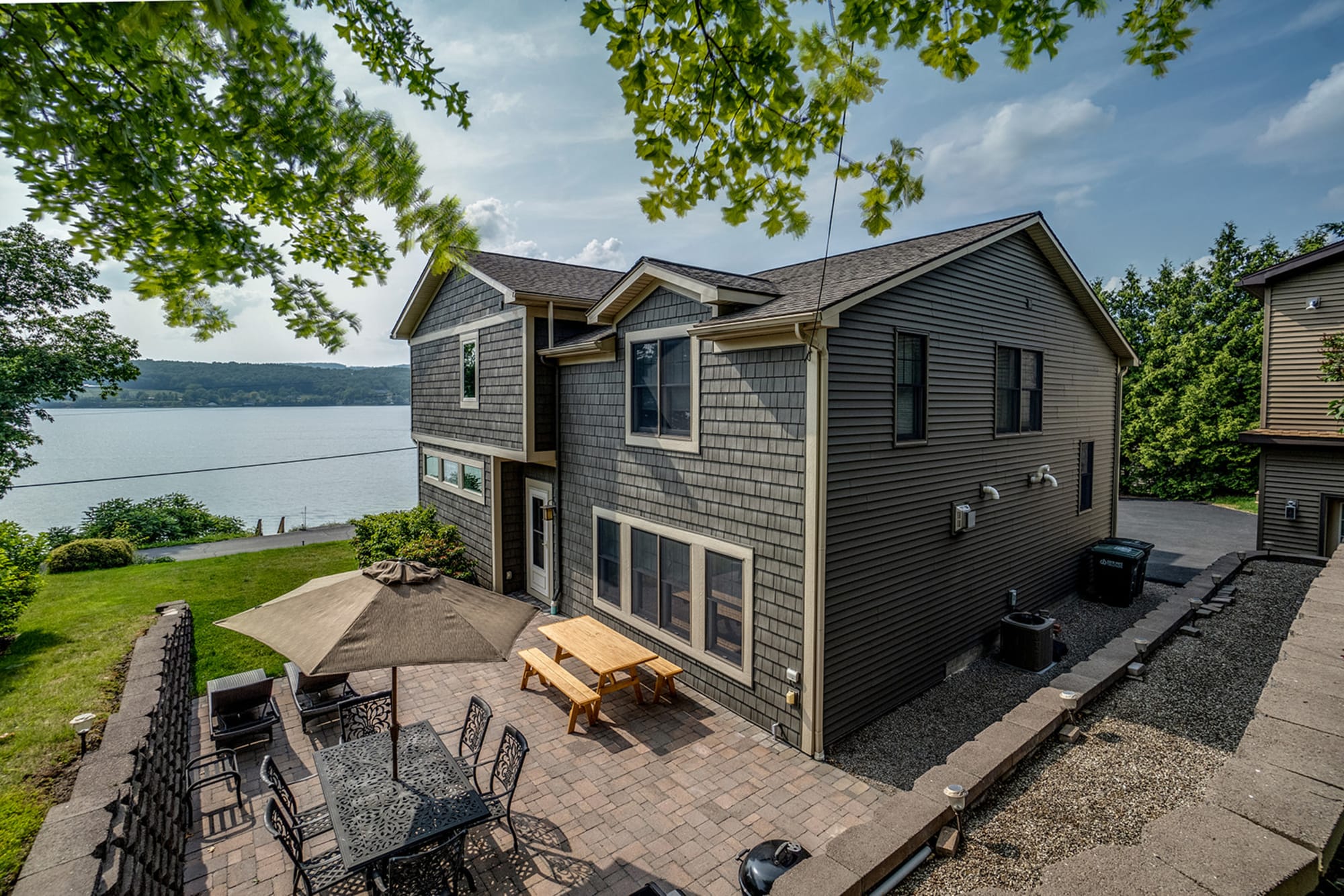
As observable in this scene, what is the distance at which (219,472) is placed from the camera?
4044 centimetres

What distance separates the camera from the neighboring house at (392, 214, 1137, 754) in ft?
21.7

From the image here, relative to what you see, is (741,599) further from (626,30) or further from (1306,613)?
(626,30)

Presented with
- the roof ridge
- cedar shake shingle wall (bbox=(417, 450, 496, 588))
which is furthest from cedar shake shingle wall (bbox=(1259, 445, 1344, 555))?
cedar shake shingle wall (bbox=(417, 450, 496, 588))

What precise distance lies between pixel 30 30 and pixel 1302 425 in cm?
1907

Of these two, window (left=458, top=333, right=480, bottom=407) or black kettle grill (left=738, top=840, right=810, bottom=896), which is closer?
black kettle grill (left=738, top=840, right=810, bottom=896)

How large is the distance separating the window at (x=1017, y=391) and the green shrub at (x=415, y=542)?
407 inches

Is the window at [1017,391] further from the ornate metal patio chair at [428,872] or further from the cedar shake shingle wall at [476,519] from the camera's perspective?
the cedar shake shingle wall at [476,519]

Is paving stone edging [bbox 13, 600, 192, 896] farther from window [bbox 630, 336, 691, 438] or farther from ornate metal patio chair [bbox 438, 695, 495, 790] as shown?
window [bbox 630, 336, 691, 438]

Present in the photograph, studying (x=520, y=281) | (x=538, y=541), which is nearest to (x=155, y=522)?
(x=538, y=541)

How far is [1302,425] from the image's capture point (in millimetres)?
12523

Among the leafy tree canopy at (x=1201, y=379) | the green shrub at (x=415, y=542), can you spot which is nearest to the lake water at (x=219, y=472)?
the green shrub at (x=415, y=542)

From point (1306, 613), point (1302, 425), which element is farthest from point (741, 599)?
point (1302, 425)

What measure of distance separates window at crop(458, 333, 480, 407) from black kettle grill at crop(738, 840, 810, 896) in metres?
9.75

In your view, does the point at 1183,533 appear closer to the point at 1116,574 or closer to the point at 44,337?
the point at 1116,574
